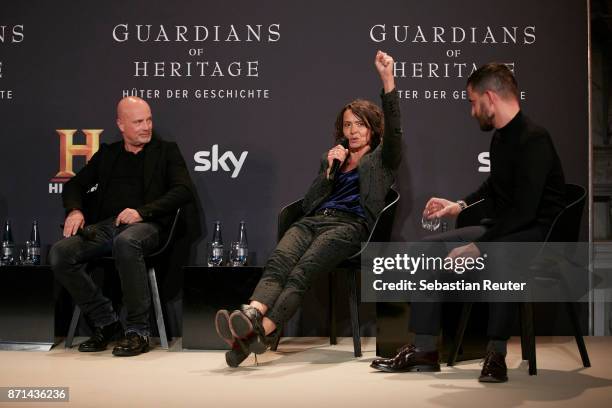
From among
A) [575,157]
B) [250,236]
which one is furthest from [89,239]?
[575,157]

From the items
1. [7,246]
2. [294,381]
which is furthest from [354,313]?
[7,246]

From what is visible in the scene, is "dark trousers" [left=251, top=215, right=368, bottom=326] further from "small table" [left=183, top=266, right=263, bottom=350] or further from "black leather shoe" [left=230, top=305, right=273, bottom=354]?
"small table" [left=183, top=266, right=263, bottom=350]

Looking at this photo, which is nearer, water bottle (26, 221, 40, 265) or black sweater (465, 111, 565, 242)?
black sweater (465, 111, 565, 242)

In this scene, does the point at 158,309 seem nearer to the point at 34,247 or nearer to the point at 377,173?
the point at 34,247

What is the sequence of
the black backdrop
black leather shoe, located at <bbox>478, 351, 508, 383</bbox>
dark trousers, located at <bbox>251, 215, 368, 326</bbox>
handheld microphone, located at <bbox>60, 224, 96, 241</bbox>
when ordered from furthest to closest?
1. the black backdrop
2. handheld microphone, located at <bbox>60, 224, 96, 241</bbox>
3. dark trousers, located at <bbox>251, 215, 368, 326</bbox>
4. black leather shoe, located at <bbox>478, 351, 508, 383</bbox>

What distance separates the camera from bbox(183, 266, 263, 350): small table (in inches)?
164

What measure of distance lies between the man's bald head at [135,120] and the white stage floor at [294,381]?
1.16 metres

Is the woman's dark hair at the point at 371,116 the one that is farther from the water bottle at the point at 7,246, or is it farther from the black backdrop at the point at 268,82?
the water bottle at the point at 7,246

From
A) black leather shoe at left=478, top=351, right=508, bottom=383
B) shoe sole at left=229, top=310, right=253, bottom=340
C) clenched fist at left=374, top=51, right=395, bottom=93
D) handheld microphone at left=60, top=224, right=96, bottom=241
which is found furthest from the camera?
handheld microphone at left=60, top=224, right=96, bottom=241

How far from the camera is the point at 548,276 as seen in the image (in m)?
3.53

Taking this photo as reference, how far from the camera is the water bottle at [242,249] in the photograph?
458cm

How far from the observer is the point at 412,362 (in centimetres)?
351

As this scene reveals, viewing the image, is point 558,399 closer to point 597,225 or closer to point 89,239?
point 89,239

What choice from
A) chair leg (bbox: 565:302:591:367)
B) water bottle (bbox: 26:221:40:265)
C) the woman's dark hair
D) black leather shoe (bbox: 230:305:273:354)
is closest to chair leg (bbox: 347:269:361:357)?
black leather shoe (bbox: 230:305:273:354)
